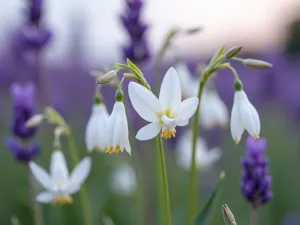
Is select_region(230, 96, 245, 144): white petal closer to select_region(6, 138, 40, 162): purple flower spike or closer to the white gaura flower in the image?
the white gaura flower

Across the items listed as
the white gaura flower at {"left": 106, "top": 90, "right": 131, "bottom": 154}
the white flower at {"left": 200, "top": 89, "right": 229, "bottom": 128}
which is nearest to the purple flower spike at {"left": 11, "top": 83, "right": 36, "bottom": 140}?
the white flower at {"left": 200, "top": 89, "right": 229, "bottom": 128}

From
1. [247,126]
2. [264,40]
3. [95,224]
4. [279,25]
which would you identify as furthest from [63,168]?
[279,25]

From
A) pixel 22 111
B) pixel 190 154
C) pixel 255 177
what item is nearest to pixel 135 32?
pixel 22 111

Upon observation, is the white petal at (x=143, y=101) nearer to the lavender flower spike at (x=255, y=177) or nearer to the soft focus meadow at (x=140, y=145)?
the soft focus meadow at (x=140, y=145)

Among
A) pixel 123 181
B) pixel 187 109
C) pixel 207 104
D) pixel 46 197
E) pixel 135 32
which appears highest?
pixel 135 32

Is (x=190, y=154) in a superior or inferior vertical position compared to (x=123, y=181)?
superior

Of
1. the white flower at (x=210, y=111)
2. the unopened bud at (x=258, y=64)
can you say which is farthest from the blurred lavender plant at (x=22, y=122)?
the unopened bud at (x=258, y=64)

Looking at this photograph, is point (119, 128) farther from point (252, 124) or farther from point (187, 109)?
point (252, 124)
